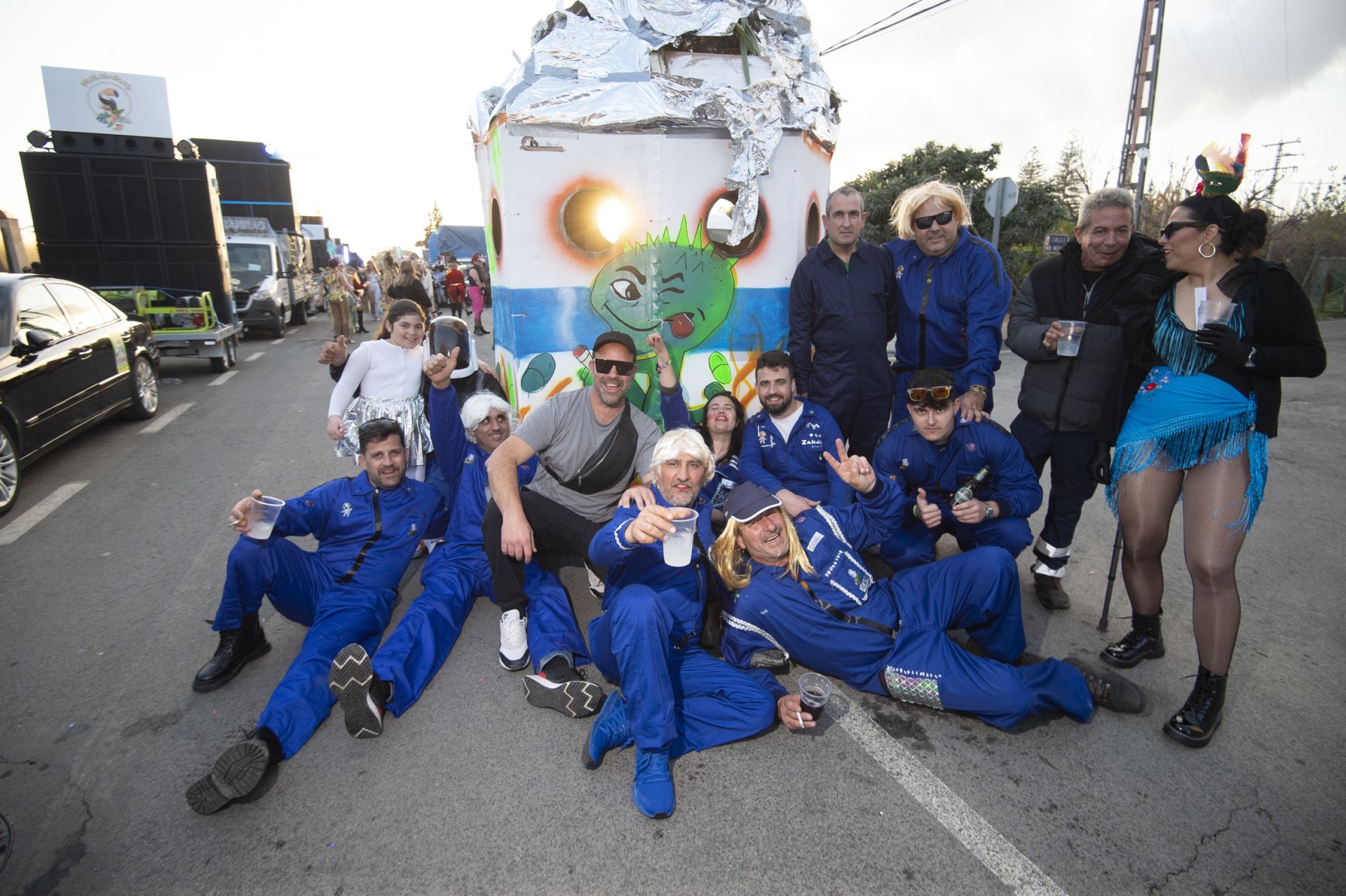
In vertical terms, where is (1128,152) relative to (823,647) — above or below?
above

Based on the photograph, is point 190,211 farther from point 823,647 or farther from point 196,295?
point 823,647

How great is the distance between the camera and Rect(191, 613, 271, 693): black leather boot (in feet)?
9.22

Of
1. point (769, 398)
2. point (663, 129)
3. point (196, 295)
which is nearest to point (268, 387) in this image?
point (196, 295)

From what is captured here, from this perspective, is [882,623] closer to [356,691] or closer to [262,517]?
[356,691]

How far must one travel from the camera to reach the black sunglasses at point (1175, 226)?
96.8 inches

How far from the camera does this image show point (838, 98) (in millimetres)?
4719

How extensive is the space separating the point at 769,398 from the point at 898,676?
64.7 inches

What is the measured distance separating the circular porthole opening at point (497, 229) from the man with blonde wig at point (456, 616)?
1.00 metres

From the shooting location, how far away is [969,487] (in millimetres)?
3164

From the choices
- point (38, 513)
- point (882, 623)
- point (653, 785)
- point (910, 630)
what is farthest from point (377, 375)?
point (910, 630)

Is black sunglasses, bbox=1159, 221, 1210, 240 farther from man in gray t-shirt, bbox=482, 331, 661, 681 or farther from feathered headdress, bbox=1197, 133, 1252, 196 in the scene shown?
man in gray t-shirt, bbox=482, 331, 661, 681

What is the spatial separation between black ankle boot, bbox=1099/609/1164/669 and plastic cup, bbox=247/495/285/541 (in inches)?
146

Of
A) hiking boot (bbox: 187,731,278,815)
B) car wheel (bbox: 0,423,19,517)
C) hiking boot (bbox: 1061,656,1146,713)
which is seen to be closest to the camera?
hiking boot (bbox: 187,731,278,815)

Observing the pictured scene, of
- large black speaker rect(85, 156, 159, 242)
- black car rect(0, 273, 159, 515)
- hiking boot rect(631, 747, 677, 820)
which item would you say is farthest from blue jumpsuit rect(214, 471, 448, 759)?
large black speaker rect(85, 156, 159, 242)
